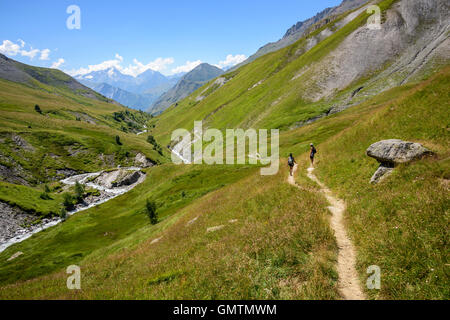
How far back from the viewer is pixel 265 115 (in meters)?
112

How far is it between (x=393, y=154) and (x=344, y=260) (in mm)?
9645

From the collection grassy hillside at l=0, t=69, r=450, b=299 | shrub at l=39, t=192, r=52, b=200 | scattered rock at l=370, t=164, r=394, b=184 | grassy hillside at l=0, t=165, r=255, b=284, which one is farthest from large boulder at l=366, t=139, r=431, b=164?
shrub at l=39, t=192, r=52, b=200

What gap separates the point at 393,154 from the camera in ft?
49.2

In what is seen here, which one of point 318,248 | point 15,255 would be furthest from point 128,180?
point 318,248

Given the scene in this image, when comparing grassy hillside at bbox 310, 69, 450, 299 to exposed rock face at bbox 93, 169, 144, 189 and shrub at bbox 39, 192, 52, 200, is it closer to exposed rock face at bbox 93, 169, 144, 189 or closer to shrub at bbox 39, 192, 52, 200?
exposed rock face at bbox 93, 169, 144, 189

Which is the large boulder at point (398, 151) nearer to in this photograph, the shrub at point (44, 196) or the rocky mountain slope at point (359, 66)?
the rocky mountain slope at point (359, 66)

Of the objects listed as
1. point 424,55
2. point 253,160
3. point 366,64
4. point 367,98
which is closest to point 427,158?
point 253,160

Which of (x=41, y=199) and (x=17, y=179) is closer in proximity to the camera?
(x=41, y=199)

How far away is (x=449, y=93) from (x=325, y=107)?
70775 millimetres

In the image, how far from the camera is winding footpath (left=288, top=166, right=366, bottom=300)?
7577mm

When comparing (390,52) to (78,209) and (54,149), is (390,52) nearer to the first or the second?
(78,209)

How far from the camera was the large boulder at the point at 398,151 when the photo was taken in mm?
14281

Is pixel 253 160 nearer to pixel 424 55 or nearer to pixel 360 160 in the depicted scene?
pixel 360 160

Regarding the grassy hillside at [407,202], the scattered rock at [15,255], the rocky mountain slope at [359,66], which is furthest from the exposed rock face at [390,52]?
the scattered rock at [15,255]
